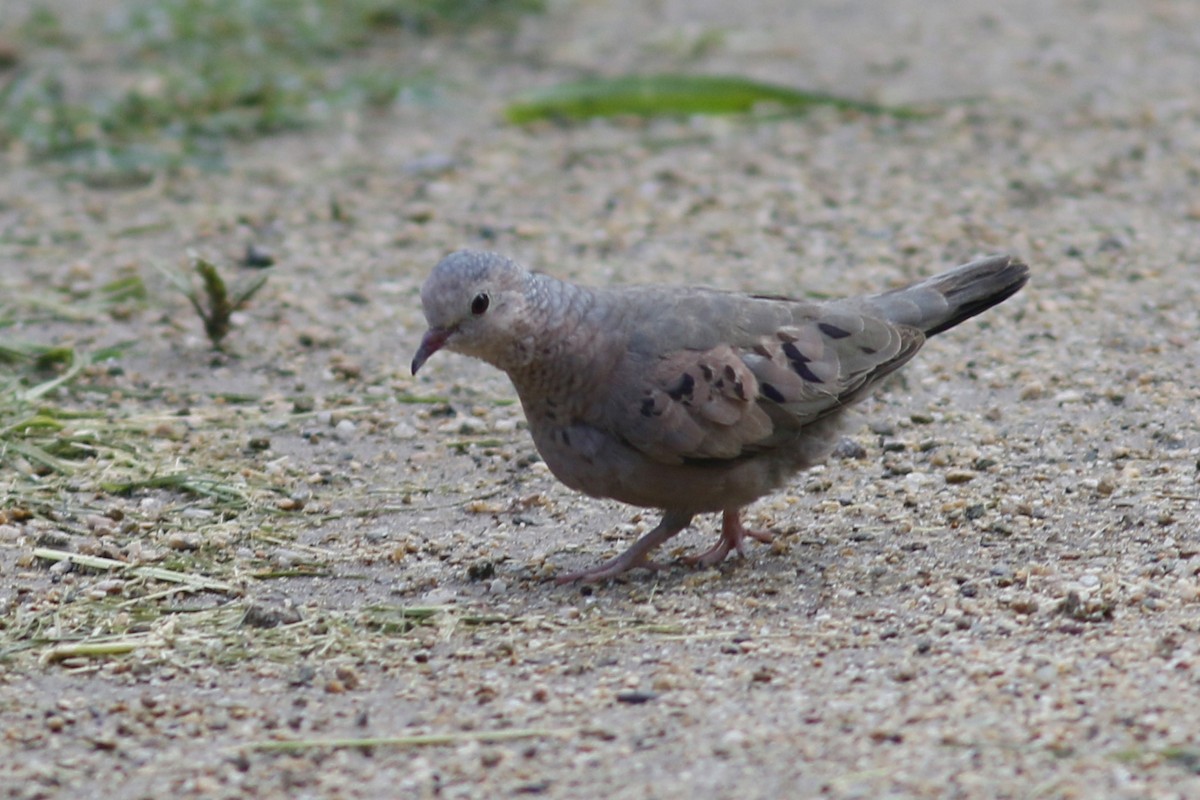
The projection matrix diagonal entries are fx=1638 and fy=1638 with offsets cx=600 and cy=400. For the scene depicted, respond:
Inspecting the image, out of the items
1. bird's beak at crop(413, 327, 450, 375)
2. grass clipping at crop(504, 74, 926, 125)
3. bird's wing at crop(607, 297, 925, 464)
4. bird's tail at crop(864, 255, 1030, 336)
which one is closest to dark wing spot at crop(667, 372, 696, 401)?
bird's wing at crop(607, 297, 925, 464)

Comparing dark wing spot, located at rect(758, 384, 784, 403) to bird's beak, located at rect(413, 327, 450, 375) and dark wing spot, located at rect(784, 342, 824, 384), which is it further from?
bird's beak, located at rect(413, 327, 450, 375)

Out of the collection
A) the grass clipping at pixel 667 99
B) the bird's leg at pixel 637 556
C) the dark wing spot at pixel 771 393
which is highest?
the grass clipping at pixel 667 99

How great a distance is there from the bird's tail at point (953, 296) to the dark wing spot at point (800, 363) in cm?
43

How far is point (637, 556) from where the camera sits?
16.1ft

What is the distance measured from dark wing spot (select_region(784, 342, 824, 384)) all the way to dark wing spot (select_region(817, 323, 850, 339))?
151mm

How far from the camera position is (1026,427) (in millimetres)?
5855

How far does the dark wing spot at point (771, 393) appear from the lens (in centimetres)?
491

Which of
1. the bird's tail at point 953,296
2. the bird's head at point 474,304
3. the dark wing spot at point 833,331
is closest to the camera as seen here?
the bird's head at point 474,304

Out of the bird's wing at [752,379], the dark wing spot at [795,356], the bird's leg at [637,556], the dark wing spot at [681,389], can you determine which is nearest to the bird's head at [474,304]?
the bird's wing at [752,379]

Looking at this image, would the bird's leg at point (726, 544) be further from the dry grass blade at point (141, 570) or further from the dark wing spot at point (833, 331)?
the dry grass blade at point (141, 570)

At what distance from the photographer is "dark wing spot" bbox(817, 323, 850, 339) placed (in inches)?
201

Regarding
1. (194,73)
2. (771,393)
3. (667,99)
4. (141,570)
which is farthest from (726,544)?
(194,73)

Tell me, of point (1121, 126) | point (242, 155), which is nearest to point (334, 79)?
point (242, 155)

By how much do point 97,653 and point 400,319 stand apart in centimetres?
307
